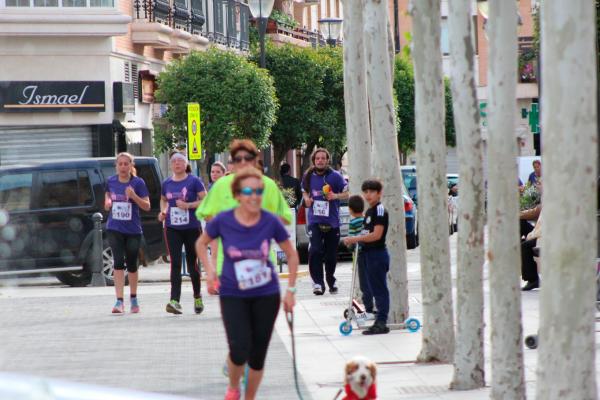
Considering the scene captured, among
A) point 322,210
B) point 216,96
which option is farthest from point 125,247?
point 216,96

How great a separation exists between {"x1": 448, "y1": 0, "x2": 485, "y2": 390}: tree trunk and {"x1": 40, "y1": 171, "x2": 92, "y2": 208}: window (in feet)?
42.6

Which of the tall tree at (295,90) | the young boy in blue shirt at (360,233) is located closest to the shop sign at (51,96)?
the tall tree at (295,90)

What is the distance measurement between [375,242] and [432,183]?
2.37 m

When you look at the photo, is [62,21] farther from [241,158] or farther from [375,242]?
[241,158]

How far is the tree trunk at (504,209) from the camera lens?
10086mm

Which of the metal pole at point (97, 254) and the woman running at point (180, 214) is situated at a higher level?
the woman running at point (180, 214)

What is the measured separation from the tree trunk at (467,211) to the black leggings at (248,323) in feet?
6.18

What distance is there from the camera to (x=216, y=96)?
1578 inches

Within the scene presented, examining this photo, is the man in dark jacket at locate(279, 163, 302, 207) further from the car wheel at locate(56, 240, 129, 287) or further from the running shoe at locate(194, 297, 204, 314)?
the running shoe at locate(194, 297, 204, 314)

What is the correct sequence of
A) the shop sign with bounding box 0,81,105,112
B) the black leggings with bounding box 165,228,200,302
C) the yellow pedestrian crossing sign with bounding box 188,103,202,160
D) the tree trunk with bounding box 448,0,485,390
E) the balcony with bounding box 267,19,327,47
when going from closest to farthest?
the tree trunk with bounding box 448,0,485,390, the black leggings with bounding box 165,228,200,302, the yellow pedestrian crossing sign with bounding box 188,103,202,160, the shop sign with bounding box 0,81,105,112, the balcony with bounding box 267,19,327,47

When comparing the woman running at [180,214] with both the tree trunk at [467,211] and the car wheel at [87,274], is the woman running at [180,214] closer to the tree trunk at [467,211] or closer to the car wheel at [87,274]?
the car wheel at [87,274]

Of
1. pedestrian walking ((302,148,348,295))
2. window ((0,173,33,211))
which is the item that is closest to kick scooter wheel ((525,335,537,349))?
pedestrian walking ((302,148,348,295))

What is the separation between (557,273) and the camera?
809cm

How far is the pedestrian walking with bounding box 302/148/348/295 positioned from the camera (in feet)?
67.6
